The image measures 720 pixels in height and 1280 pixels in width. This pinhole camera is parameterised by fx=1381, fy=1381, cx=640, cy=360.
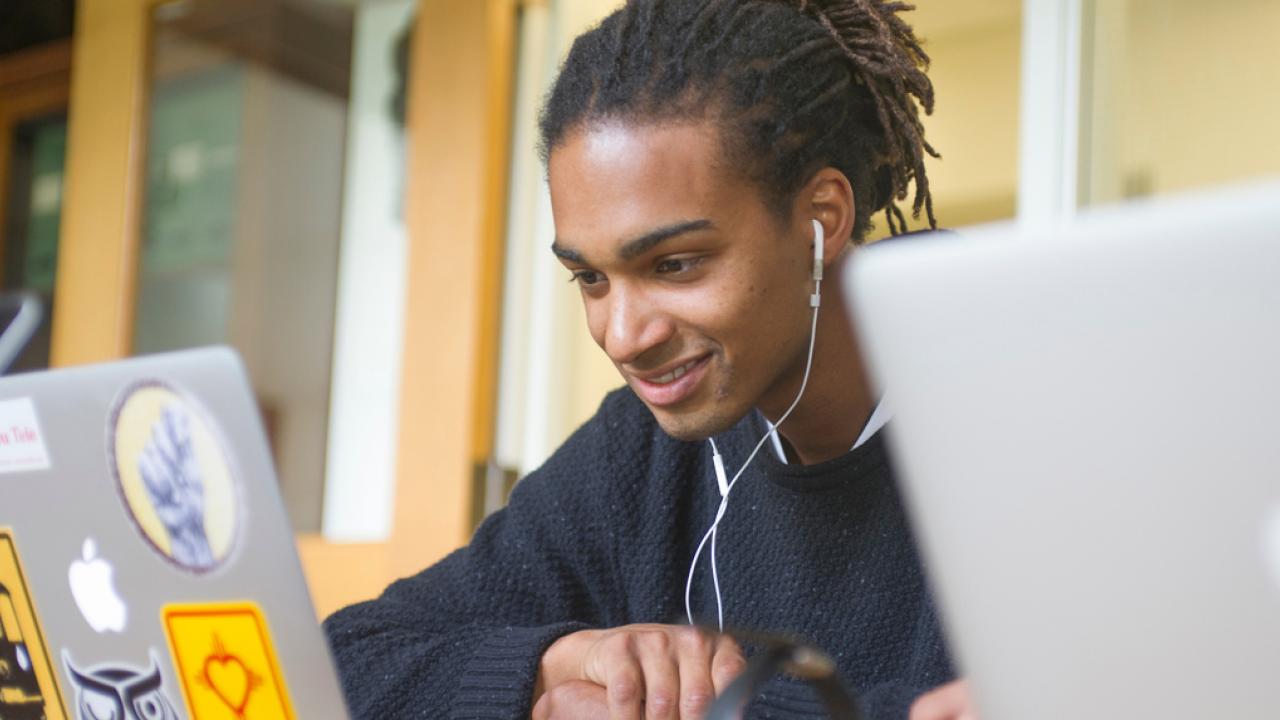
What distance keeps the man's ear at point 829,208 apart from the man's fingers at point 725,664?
35 centimetres

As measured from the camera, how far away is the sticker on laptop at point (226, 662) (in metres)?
0.68

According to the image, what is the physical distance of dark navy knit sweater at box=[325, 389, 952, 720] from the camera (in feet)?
3.07

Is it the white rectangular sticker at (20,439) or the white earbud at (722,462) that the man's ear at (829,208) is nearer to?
the white earbud at (722,462)

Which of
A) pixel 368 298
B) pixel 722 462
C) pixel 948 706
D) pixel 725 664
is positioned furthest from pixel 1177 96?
pixel 948 706

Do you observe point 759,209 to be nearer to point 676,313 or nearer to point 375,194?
point 676,313

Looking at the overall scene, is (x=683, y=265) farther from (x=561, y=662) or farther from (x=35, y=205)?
(x=35, y=205)

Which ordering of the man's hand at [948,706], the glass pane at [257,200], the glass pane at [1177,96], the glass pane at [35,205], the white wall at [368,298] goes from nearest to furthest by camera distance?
the man's hand at [948,706] < the glass pane at [1177,96] < the white wall at [368,298] < the glass pane at [257,200] < the glass pane at [35,205]

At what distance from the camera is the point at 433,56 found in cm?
239

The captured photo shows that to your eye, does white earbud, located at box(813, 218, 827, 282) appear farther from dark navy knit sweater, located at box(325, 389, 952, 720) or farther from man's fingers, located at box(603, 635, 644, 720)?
man's fingers, located at box(603, 635, 644, 720)

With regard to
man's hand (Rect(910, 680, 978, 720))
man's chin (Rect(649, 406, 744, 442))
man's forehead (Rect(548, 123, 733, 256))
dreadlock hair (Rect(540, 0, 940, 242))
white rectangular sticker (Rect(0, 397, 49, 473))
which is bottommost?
man's hand (Rect(910, 680, 978, 720))

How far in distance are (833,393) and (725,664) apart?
1.16 feet

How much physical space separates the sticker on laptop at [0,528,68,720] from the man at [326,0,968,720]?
0.73 ft

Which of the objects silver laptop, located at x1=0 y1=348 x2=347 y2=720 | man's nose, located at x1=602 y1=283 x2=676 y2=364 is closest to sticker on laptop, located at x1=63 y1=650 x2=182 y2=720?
silver laptop, located at x1=0 y1=348 x2=347 y2=720

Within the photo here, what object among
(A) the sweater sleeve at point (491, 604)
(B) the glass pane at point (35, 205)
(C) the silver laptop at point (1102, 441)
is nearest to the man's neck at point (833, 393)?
(A) the sweater sleeve at point (491, 604)
